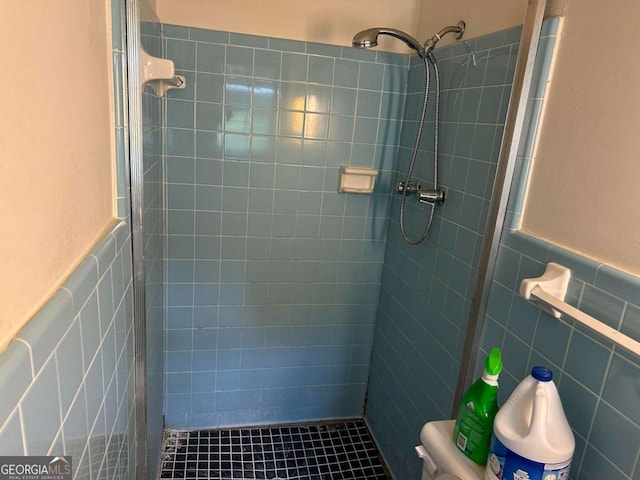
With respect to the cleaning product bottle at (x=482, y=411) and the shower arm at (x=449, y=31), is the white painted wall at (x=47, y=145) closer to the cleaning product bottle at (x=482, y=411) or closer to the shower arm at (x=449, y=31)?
the cleaning product bottle at (x=482, y=411)

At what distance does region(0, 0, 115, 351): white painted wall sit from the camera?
0.50 metres

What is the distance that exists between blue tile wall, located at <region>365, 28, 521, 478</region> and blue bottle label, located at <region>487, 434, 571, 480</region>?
21.9 inches

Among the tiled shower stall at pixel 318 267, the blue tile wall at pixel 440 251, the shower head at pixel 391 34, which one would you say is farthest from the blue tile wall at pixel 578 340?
the shower head at pixel 391 34

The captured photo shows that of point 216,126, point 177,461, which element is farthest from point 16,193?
point 177,461

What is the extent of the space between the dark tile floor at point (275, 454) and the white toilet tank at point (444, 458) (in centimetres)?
94

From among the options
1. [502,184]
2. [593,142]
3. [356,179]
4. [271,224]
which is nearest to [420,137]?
[356,179]

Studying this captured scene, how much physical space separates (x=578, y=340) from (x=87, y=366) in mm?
1039

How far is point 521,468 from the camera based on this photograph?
939 millimetres

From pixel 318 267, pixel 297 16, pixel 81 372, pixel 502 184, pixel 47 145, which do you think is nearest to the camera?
pixel 47 145

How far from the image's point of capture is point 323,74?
191 centimetres

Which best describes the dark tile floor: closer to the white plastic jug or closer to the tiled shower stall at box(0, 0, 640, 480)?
the tiled shower stall at box(0, 0, 640, 480)

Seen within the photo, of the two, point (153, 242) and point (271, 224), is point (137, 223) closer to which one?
point (153, 242)

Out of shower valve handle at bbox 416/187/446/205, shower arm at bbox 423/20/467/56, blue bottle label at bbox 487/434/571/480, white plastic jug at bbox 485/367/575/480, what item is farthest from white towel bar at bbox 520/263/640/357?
shower arm at bbox 423/20/467/56

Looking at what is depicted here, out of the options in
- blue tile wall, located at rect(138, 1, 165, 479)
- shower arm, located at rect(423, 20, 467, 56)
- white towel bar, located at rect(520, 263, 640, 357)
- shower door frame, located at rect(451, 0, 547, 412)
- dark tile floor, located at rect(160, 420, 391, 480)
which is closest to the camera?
white towel bar, located at rect(520, 263, 640, 357)
